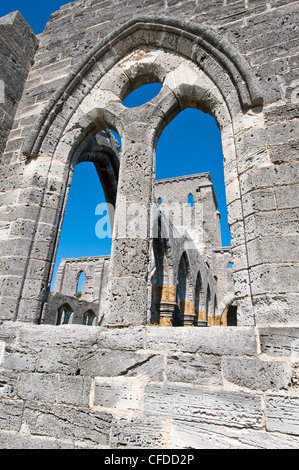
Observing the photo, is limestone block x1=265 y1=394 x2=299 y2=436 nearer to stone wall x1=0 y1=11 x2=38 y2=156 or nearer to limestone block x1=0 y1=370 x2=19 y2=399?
limestone block x1=0 y1=370 x2=19 y2=399

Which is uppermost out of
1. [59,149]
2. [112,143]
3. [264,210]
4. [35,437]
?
[112,143]

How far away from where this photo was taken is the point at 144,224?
2504 millimetres

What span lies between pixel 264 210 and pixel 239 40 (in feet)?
6.09

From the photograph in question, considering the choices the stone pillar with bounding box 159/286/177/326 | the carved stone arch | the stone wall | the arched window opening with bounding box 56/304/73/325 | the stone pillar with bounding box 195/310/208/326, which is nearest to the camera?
the carved stone arch

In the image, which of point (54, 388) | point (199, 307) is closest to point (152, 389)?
point (54, 388)

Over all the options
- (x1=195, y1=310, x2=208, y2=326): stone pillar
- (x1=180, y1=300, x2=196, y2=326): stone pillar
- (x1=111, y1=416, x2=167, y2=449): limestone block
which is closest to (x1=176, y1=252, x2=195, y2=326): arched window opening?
(x1=180, y1=300, x2=196, y2=326): stone pillar

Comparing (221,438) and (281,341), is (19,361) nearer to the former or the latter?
(221,438)

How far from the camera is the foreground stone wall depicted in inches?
67.0

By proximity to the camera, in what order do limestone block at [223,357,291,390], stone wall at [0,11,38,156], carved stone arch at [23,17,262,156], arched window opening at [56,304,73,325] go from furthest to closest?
arched window opening at [56,304,73,325], stone wall at [0,11,38,156], carved stone arch at [23,17,262,156], limestone block at [223,357,291,390]

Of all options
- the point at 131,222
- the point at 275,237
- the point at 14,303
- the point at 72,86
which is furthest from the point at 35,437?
the point at 72,86

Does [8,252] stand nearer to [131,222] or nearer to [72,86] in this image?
[131,222]

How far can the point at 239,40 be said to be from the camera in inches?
110

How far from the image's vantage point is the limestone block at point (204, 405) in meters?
1.70

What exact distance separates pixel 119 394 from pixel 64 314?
13.5 metres
